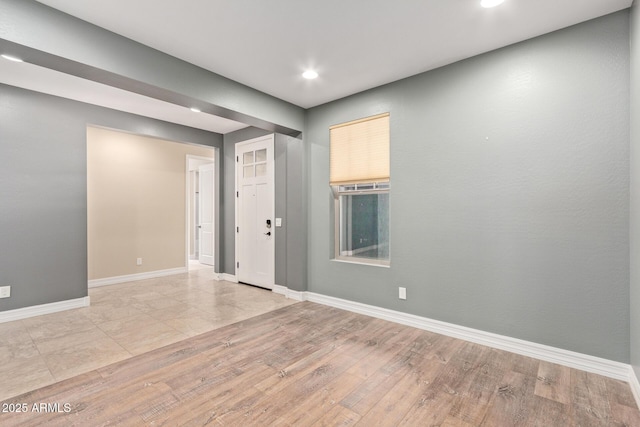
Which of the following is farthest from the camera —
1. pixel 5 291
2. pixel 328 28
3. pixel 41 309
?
pixel 41 309

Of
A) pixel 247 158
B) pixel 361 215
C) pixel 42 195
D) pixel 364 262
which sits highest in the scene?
pixel 247 158

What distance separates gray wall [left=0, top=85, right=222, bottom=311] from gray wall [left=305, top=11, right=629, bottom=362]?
4.04 metres

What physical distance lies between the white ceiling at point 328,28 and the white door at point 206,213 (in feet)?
15.6

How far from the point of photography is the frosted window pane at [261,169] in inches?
199

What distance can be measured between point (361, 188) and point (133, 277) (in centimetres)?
463

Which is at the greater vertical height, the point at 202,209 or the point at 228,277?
the point at 202,209

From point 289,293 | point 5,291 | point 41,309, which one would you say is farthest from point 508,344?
point 5,291

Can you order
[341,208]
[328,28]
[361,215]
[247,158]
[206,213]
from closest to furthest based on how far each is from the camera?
[328,28]
[361,215]
[341,208]
[247,158]
[206,213]

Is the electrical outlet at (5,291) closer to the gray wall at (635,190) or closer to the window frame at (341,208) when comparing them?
the window frame at (341,208)

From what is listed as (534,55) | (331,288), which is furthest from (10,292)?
(534,55)

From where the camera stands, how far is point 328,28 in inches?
97.6

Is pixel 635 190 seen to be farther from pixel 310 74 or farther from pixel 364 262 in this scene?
pixel 310 74

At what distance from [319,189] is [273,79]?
1.56 metres

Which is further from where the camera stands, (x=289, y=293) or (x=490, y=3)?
(x=289, y=293)
